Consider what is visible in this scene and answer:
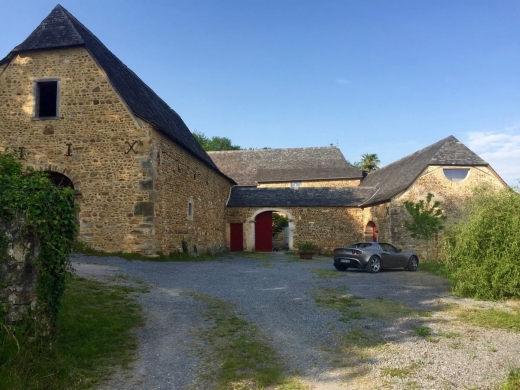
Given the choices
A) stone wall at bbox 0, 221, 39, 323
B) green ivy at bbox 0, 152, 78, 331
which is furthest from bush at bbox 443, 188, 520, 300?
stone wall at bbox 0, 221, 39, 323

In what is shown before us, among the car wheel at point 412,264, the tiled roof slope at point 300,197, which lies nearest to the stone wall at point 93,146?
the car wheel at point 412,264

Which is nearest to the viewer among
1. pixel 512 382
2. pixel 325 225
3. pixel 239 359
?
pixel 512 382

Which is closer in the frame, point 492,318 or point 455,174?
point 492,318

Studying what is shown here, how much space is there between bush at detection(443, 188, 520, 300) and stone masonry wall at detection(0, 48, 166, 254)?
9.89 meters

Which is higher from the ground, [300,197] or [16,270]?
[300,197]

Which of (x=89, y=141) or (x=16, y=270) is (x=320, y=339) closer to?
(x=16, y=270)

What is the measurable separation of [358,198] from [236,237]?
8.50 meters

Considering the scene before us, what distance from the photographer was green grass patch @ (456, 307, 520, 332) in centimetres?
658

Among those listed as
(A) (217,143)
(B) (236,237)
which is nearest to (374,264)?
(B) (236,237)

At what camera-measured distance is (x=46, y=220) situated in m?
4.63

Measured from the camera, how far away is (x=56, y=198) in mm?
4859

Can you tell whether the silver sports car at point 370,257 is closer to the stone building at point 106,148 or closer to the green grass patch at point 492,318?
the stone building at point 106,148

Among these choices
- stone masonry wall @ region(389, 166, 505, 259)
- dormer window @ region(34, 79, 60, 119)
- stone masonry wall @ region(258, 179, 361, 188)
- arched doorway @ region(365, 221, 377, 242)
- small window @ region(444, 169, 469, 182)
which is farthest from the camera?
stone masonry wall @ region(258, 179, 361, 188)

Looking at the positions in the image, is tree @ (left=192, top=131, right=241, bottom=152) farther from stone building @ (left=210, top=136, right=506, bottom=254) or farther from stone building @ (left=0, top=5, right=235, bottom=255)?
stone building @ (left=0, top=5, right=235, bottom=255)
